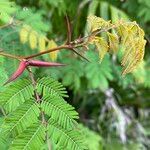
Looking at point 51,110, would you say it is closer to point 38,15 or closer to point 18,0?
point 38,15

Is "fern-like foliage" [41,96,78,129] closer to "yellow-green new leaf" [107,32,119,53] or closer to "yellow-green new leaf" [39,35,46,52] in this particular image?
"yellow-green new leaf" [107,32,119,53]

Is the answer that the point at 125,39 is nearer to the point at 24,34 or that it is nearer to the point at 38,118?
the point at 38,118

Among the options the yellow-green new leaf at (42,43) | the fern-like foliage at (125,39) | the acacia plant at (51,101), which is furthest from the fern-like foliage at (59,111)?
the yellow-green new leaf at (42,43)

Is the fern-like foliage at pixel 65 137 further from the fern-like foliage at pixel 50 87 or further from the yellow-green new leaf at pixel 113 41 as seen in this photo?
the yellow-green new leaf at pixel 113 41

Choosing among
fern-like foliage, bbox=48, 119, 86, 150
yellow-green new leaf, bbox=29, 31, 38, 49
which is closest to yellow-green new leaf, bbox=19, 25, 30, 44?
yellow-green new leaf, bbox=29, 31, 38, 49

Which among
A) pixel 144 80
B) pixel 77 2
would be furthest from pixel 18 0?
pixel 144 80

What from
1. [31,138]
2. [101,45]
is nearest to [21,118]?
[31,138]

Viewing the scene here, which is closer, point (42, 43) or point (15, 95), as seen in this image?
point (15, 95)
